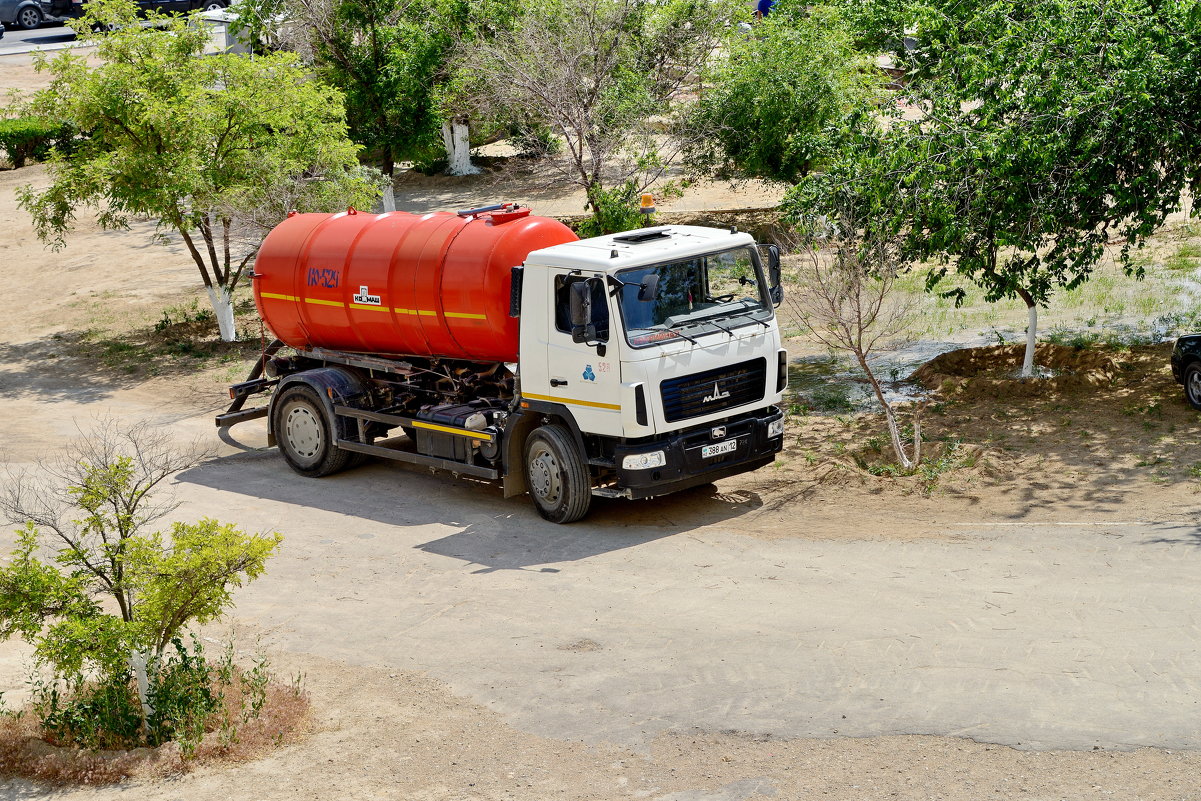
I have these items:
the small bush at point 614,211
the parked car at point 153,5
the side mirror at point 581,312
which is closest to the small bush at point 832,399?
the side mirror at point 581,312

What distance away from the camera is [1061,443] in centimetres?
1483

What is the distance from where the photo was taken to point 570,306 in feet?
41.8

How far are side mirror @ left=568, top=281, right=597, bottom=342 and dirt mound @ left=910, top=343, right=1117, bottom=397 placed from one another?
6692mm

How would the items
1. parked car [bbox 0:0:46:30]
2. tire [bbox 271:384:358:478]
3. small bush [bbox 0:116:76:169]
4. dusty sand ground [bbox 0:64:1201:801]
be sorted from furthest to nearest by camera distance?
parked car [bbox 0:0:46:30]
small bush [bbox 0:116:76:169]
tire [bbox 271:384:358:478]
dusty sand ground [bbox 0:64:1201:801]

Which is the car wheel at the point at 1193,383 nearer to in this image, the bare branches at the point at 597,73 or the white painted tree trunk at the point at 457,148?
the bare branches at the point at 597,73

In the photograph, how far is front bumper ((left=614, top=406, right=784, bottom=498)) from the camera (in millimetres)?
12805

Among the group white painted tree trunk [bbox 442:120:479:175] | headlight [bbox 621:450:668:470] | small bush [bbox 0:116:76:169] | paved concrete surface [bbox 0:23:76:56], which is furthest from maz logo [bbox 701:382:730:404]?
paved concrete surface [bbox 0:23:76:56]

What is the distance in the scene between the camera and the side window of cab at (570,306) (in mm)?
12602

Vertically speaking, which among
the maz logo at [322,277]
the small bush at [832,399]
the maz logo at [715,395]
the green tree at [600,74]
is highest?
the green tree at [600,74]

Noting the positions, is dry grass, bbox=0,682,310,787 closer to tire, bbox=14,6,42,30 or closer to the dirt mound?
the dirt mound

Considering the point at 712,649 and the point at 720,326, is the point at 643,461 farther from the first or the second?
the point at 712,649

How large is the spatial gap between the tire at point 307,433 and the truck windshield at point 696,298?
15.4ft

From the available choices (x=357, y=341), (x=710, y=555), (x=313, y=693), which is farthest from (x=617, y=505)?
(x=313, y=693)

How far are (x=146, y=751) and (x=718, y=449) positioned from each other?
20.7ft
